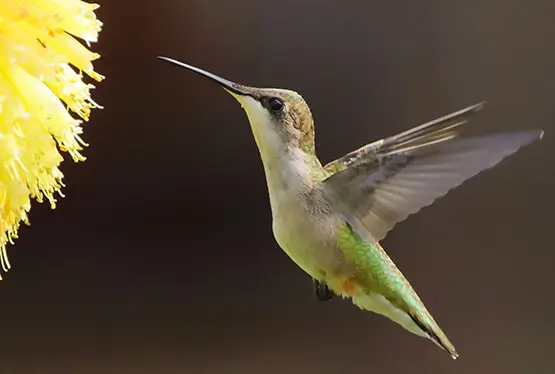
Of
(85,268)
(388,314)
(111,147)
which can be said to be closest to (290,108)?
(388,314)

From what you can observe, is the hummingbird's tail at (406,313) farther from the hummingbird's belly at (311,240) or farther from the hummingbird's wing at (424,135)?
the hummingbird's wing at (424,135)

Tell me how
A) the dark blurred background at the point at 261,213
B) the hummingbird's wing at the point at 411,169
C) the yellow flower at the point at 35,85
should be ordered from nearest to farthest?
the yellow flower at the point at 35,85
the hummingbird's wing at the point at 411,169
the dark blurred background at the point at 261,213

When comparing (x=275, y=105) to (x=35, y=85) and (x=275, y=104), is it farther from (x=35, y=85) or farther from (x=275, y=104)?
(x=35, y=85)

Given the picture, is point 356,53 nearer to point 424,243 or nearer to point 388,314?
point 424,243

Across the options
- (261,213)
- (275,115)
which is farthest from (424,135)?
(261,213)

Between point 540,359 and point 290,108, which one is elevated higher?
point 290,108

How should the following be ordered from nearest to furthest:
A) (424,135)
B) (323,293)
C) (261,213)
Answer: (424,135), (323,293), (261,213)

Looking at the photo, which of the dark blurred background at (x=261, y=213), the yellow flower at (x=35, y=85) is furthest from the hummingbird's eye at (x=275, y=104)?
the dark blurred background at (x=261, y=213)
